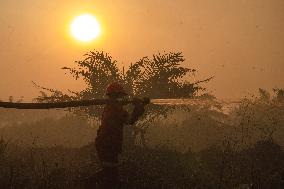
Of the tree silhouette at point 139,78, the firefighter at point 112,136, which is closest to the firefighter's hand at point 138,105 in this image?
the firefighter at point 112,136

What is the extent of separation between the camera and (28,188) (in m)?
9.00

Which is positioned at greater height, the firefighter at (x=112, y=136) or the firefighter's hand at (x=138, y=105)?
the firefighter's hand at (x=138, y=105)

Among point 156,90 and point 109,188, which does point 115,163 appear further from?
point 156,90

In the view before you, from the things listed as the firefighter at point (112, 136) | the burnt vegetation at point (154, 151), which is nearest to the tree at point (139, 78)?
the burnt vegetation at point (154, 151)

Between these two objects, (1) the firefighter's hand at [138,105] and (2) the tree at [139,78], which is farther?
(2) the tree at [139,78]

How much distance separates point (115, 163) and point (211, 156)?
8401mm

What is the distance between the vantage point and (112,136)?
18.6ft

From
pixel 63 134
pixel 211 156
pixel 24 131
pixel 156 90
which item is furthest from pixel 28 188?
pixel 24 131

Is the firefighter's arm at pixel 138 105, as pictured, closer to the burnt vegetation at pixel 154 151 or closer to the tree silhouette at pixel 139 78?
the burnt vegetation at pixel 154 151

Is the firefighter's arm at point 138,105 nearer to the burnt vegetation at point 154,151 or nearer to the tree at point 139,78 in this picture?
the burnt vegetation at point 154,151

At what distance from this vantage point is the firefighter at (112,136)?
5590mm

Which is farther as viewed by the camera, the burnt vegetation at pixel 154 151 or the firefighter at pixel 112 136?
the burnt vegetation at pixel 154 151

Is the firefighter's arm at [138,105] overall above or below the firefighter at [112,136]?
above

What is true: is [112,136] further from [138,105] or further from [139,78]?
[139,78]
